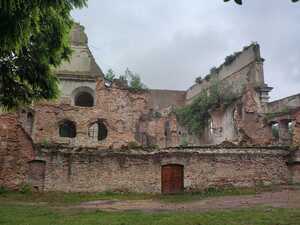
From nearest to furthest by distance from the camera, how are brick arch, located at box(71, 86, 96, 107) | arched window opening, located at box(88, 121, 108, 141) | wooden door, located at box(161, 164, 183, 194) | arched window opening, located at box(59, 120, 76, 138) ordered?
1. wooden door, located at box(161, 164, 183, 194)
2. arched window opening, located at box(59, 120, 76, 138)
3. arched window opening, located at box(88, 121, 108, 141)
4. brick arch, located at box(71, 86, 96, 107)

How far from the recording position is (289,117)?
89.2 ft

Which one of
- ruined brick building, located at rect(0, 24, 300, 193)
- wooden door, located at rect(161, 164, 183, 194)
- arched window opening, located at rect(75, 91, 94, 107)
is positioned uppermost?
arched window opening, located at rect(75, 91, 94, 107)

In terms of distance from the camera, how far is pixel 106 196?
714 inches

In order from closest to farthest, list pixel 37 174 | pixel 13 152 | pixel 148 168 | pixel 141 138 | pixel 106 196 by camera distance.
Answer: pixel 106 196 < pixel 13 152 < pixel 37 174 < pixel 148 168 < pixel 141 138

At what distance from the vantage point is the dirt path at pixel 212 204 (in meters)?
13.4

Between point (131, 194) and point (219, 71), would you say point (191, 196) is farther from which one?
point (219, 71)

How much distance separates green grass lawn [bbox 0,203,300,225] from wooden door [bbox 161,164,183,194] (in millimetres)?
8066

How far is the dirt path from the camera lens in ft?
44.0

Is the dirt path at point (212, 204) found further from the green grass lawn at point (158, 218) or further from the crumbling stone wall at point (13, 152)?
the crumbling stone wall at point (13, 152)

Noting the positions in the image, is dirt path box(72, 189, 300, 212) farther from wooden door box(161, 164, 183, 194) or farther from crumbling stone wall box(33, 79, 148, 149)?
crumbling stone wall box(33, 79, 148, 149)

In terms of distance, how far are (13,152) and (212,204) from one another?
10572mm

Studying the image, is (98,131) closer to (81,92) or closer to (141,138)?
(141,138)

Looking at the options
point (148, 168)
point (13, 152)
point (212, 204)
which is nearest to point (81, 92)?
point (13, 152)

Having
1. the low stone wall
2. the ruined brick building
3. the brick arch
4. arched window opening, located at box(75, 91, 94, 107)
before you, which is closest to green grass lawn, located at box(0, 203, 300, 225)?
the low stone wall
